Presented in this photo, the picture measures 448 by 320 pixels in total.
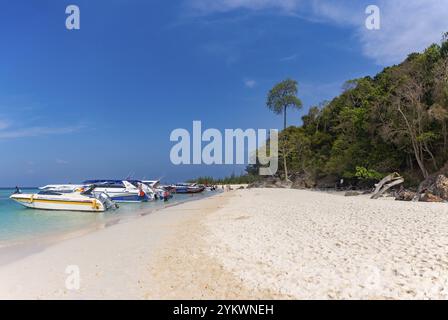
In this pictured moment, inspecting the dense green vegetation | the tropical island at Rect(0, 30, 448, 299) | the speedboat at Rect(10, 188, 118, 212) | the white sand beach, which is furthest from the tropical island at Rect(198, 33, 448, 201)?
the speedboat at Rect(10, 188, 118, 212)

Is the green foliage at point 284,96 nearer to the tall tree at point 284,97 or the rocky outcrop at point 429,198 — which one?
the tall tree at point 284,97

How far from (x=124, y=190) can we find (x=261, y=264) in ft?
91.6

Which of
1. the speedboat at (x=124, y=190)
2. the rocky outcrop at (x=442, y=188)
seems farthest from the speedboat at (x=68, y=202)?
the rocky outcrop at (x=442, y=188)

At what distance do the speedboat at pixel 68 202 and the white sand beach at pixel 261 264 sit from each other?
12716mm

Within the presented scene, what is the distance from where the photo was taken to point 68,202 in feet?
73.8

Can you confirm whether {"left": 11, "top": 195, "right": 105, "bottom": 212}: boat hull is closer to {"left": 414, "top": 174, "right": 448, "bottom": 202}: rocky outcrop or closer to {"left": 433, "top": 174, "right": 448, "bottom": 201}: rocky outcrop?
{"left": 414, "top": 174, "right": 448, "bottom": 202}: rocky outcrop

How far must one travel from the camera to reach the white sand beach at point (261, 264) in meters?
4.78

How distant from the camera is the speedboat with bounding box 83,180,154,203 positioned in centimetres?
3153

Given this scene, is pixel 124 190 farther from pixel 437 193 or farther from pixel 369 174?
pixel 437 193

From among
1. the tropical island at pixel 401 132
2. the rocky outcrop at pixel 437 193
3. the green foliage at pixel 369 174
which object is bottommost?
the rocky outcrop at pixel 437 193

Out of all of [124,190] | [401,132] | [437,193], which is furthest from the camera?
[124,190]

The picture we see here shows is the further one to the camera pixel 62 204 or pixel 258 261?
pixel 62 204

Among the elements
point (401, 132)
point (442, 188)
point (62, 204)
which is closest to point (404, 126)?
point (401, 132)
